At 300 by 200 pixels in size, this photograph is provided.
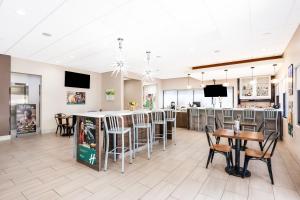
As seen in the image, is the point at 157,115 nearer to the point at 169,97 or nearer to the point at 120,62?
the point at 120,62

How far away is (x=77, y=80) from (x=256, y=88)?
9.36 m

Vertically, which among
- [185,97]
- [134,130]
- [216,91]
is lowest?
[134,130]

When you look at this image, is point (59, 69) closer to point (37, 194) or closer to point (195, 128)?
point (37, 194)

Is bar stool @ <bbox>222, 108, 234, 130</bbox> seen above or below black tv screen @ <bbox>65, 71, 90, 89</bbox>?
below

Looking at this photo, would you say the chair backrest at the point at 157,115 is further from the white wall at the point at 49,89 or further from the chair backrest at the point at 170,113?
the white wall at the point at 49,89

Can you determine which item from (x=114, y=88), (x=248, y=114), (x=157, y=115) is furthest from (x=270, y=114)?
(x=114, y=88)

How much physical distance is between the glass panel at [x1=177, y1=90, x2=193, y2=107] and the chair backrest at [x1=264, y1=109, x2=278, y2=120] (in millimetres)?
5381

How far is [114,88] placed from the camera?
27.9ft

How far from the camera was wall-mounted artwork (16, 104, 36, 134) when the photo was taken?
20.6ft

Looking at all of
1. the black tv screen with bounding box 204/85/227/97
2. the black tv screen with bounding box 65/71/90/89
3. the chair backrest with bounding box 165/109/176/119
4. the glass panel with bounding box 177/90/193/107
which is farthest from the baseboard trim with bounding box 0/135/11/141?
the glass panel with bounding box 177/90/193/107

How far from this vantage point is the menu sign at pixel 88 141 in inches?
127

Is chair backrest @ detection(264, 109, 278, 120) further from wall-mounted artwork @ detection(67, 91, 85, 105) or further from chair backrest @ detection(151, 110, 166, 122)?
wall-mounted artwork @ detection(67, 91, 85, 105)

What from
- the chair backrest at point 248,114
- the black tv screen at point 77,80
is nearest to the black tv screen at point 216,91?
the chair backrest at point 248,114

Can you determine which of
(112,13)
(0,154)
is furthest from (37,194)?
(112,13)
